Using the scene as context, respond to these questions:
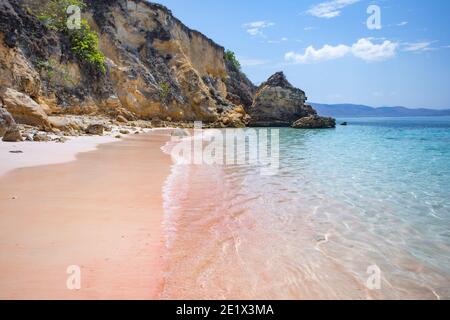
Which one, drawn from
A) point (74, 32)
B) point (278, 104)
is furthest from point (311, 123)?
point (74, 32)

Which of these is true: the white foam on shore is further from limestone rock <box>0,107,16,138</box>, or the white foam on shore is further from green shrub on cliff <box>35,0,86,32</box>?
green shrub on cliff <box>35,0,86,32</box>

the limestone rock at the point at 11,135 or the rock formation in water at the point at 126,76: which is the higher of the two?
the rock formation in water at the point at 126,76

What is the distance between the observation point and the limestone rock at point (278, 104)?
52625 millimetres

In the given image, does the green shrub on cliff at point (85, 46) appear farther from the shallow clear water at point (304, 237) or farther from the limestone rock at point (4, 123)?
the shallow clear water at point (304, 237)

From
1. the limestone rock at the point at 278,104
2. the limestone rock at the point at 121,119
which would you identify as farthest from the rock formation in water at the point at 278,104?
the limestone rock at the point at 121,119

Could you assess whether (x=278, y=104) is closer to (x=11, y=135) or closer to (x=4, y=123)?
(x=4, y=123)

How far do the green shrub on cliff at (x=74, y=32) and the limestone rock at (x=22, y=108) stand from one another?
43.3ft

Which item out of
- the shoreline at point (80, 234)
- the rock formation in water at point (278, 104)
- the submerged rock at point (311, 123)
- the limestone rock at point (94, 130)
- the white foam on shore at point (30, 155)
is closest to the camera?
the shoreline at point (80, 234)

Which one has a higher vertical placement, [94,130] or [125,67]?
[125,67]

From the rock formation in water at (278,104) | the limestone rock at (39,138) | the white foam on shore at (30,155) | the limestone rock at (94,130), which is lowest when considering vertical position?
the white foam on shore at (30,155)

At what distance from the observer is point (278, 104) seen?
53000mm

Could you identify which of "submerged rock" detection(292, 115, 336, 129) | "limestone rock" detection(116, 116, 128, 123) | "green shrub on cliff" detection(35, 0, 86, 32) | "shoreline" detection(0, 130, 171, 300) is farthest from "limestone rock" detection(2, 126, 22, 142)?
"submerged rock" detection(292, 115, 336, 129)

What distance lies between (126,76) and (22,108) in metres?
20.3
